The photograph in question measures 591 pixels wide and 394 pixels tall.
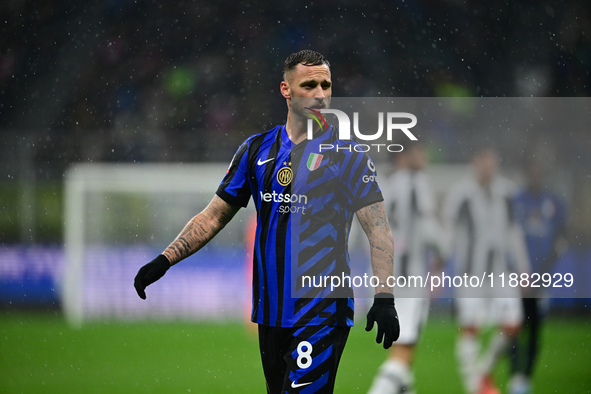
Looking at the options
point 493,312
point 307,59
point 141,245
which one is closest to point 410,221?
point 493,312

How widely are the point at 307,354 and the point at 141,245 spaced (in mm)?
5854

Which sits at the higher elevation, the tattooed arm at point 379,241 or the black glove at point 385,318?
the tattooed arm at point 379,241

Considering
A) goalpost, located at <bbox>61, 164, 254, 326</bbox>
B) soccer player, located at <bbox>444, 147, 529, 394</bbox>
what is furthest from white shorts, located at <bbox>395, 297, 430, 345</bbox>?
goalpost, located at <bbox>61, 164, 254, 326</bbox>

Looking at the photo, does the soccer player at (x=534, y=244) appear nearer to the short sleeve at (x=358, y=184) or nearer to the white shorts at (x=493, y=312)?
the white shorts at (x=493, y=312)

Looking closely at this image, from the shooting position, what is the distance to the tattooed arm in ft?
6.52

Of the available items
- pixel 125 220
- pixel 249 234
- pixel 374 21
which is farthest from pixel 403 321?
pixel 374 21

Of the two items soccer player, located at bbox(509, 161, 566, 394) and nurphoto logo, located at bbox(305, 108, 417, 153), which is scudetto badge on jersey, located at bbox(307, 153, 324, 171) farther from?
soccer player, located at bbox(509, 161, 566, 394)

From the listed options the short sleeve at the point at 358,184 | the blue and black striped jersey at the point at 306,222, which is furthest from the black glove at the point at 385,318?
the short sleeve at the point at 358,184

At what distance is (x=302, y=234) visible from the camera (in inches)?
80.2

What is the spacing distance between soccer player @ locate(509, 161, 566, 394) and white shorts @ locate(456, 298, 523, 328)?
0.22 feet

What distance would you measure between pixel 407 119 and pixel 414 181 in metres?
0.94

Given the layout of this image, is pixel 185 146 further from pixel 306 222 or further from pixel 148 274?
pixel 306 222

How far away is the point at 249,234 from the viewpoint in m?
7.18

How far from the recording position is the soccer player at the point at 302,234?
1.98m
